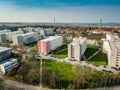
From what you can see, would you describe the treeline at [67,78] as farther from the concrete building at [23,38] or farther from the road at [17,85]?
the concrete building at [23,38]

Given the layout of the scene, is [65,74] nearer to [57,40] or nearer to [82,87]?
[82,87]

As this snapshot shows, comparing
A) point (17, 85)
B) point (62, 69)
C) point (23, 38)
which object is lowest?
point (17, 85)

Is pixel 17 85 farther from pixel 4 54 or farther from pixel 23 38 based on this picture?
pixel 23 38

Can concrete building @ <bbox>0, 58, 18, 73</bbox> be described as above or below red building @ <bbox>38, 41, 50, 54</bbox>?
below

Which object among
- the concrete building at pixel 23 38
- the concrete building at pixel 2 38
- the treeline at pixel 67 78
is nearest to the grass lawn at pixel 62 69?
the treeline at pixel 67 78

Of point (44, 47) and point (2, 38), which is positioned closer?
point (44, 47)

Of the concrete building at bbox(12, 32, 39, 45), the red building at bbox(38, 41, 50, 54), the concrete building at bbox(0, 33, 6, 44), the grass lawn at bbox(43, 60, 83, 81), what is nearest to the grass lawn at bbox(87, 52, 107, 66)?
the grass lawn at bbox(43, 60, 83, 81)

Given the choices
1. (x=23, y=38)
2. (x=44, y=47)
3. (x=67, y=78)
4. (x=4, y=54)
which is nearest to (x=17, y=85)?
(x=67, y=78)

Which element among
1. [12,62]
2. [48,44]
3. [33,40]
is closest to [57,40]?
[48,44]

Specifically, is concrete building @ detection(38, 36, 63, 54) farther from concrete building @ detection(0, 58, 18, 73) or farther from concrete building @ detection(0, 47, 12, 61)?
concrete building @ detection(0, 58, 18, 73)

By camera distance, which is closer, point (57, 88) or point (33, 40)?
point (57, 88)

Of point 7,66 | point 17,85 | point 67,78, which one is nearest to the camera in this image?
point 17,85
